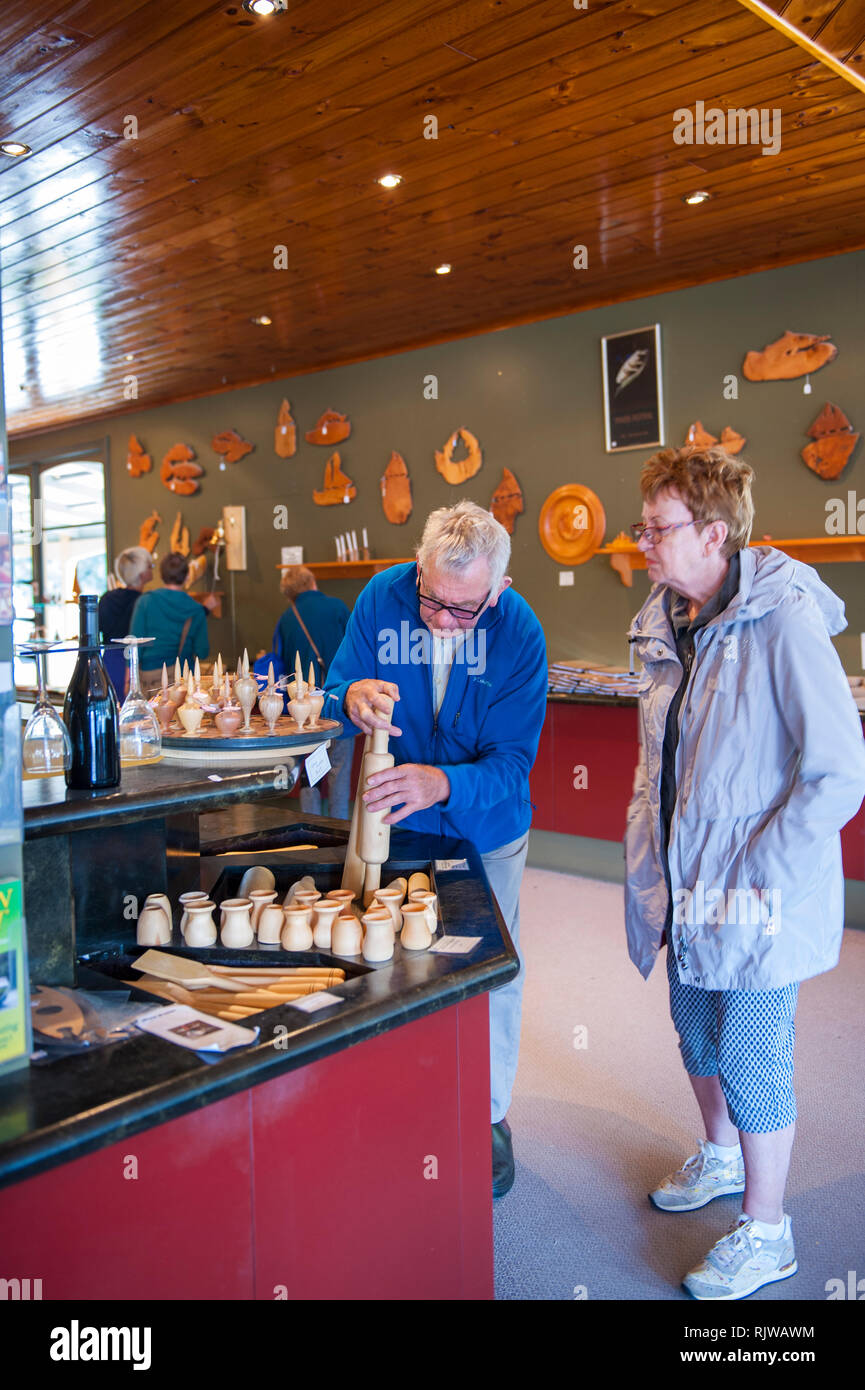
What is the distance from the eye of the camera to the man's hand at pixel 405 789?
202cm

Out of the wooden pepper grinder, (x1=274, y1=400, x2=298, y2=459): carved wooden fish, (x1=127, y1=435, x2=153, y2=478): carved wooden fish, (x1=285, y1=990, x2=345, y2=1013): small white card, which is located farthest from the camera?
(x1=127, y1=435, x2=153, y2=478): carved wooden fish

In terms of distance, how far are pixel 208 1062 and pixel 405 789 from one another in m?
0.79

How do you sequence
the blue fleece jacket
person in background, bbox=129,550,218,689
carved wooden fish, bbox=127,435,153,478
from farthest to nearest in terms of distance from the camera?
carved wooden fish, bbox=127,435,153,478 → person in background, bbox=129,550,218,689 → the blue fleece jacket

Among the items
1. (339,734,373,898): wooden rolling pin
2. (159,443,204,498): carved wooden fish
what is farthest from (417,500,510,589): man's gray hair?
(159,443,204,498): carved wooden fish

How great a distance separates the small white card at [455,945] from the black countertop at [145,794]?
0.41 m

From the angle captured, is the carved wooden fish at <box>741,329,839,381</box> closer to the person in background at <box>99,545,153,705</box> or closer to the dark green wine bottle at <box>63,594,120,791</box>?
the person in background at <box>99,545,153,705</box>

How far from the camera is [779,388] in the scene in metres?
5.39

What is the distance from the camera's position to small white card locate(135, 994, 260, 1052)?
1.40 metres

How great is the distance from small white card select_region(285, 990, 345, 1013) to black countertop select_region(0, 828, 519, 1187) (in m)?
0.02

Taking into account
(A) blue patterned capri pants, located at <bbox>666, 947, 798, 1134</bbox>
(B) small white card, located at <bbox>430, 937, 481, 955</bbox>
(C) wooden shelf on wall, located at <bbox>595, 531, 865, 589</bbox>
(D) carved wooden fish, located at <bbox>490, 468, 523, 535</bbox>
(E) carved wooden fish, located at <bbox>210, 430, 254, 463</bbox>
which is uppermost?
(E) carved wooden fish, located at <bbox>210, 430, 254, 463</bbox>

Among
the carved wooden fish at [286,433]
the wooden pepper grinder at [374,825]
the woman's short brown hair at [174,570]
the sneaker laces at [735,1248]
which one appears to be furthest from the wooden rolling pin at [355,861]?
the carved wooden fish at [286,433]

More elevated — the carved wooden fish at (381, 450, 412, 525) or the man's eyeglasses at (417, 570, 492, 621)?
the carved wooden fish at (381, 450, 412, 525)

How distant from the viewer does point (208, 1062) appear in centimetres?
135

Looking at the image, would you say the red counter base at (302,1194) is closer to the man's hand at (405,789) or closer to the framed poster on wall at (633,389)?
the man's hand at (405,789)
